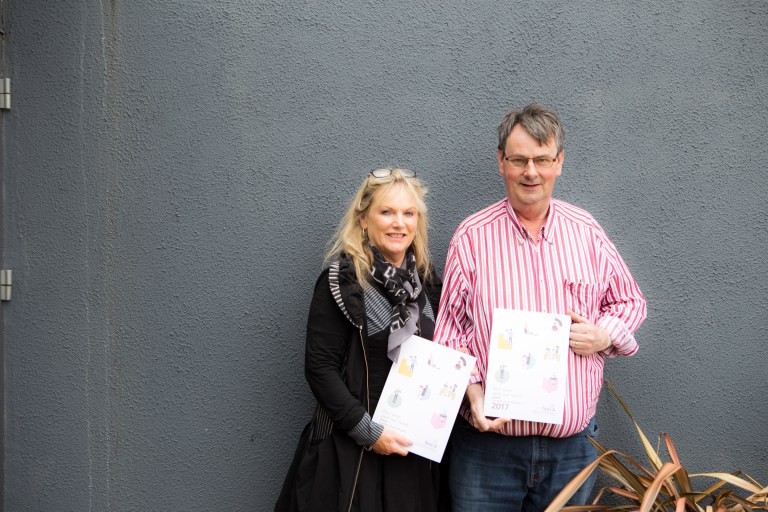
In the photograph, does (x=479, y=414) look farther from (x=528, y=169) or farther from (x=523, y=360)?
(x=528, y=169)

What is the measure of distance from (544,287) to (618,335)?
1.08ft

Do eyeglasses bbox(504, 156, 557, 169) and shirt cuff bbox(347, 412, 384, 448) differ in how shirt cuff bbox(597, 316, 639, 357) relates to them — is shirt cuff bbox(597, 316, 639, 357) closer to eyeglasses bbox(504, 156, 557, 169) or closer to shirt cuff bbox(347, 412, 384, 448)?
eyeglasses bbox(504, 156, 557, 169)

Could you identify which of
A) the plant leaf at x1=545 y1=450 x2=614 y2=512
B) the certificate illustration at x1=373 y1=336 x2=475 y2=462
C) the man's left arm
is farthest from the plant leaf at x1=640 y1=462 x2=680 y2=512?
the certificate illustration at x1=373 y1=336 x2=475 y2=462

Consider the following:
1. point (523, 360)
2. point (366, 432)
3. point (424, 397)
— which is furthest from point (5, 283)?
point (523, 360)

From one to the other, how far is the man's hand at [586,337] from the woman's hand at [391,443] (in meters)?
0.72

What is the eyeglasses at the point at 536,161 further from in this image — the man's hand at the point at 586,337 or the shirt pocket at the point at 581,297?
the man's hand at the point at 586,337

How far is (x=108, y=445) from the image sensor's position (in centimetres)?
328

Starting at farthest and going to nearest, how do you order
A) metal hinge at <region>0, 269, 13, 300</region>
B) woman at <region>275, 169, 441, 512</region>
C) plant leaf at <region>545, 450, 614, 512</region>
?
1. metal hinge at <region>0, 269, 13, 300</region>
2. woman at <region>275, 169, 441, 512</region>
3. plant leaf at <region>545, 450, 614, 512</region>

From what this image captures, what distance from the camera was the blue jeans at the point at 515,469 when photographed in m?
2.66

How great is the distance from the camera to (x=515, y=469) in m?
2.69

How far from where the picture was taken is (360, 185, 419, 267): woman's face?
268cm

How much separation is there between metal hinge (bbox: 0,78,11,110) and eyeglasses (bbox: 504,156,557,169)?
2.27 m

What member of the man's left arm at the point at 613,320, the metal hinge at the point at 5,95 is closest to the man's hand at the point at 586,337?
the man's left arm at the point at 613,320

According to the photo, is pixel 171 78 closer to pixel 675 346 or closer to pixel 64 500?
pixel 64 500
